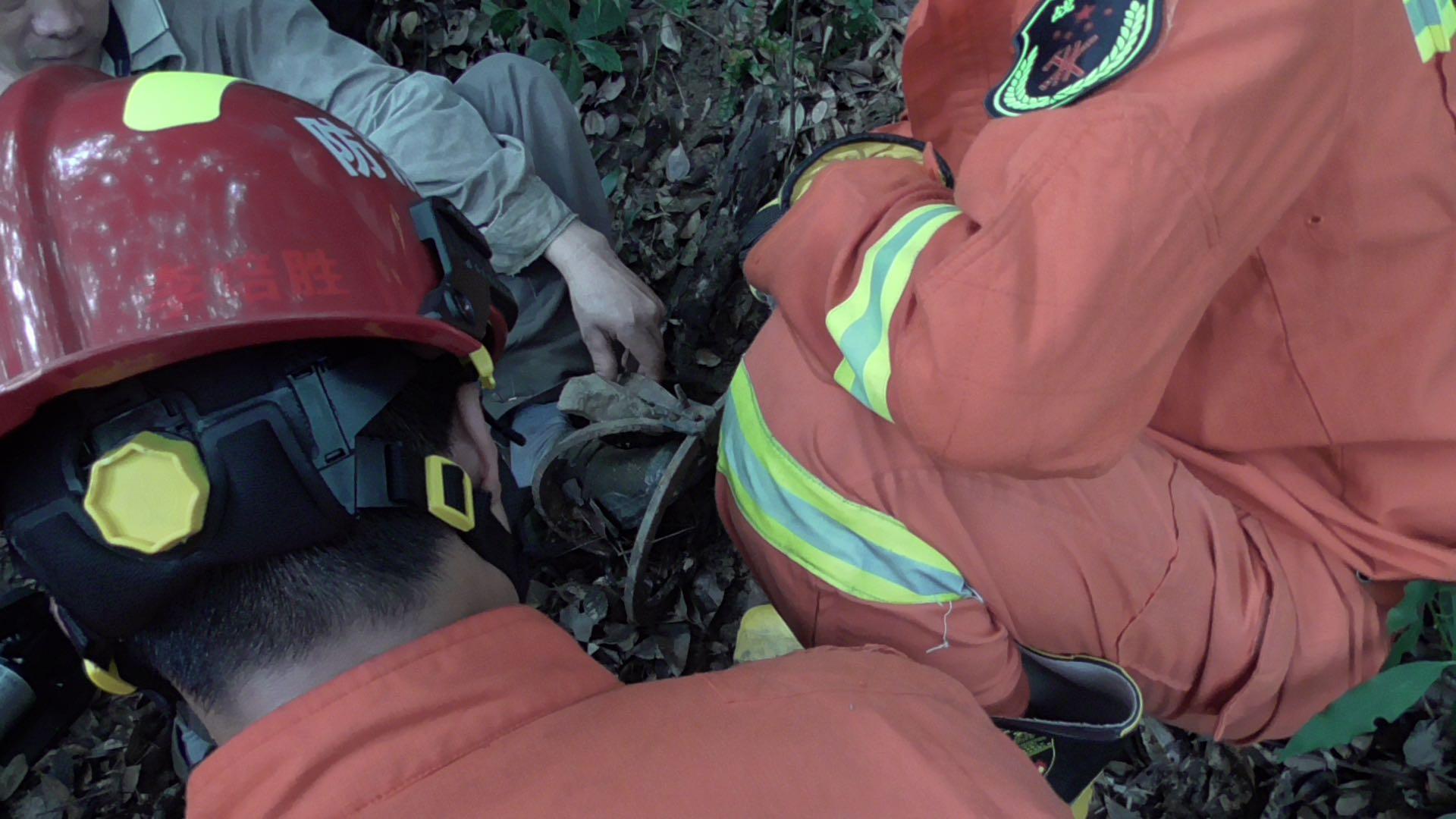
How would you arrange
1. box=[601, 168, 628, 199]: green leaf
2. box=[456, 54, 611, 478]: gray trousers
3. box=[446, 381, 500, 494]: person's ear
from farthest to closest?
box=[601, 168, 628, 199]: green leaf, box=[456, 54, 611, 478]: gray trousers, box=[446, 381, 500, 494]: person's ear

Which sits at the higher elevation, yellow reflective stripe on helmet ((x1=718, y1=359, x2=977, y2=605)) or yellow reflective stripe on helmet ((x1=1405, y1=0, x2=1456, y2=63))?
yellow reflective stripe on helmet ((x1=1405, y1=0, x2=1456, y2=63))

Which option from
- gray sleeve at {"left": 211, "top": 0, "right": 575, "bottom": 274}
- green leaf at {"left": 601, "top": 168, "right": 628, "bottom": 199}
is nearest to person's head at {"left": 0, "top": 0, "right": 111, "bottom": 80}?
gray sleeve at {"left": 211, "top": 0, "right": 575, "bottom": 274}

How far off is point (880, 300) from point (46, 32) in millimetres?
2041

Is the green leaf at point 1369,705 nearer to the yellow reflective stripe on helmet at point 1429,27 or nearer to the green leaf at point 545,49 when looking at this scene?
the yellow reflective stripe on helmet at point 1429,27

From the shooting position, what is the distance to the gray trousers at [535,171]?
2.56 m

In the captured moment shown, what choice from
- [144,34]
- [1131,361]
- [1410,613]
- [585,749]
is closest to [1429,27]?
[1131,361]

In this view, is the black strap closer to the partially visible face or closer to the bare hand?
the partially visible face

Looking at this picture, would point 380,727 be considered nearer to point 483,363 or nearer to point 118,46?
point 483,363

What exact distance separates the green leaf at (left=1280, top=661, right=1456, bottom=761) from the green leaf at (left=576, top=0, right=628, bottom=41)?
2892 mm

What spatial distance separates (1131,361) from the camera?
39.9 inches

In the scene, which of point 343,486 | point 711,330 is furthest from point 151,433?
point 711,330

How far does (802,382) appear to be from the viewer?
5.49 ft

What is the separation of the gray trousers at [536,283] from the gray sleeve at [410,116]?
0.11m

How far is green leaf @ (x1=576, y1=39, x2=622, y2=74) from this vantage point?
322cm
